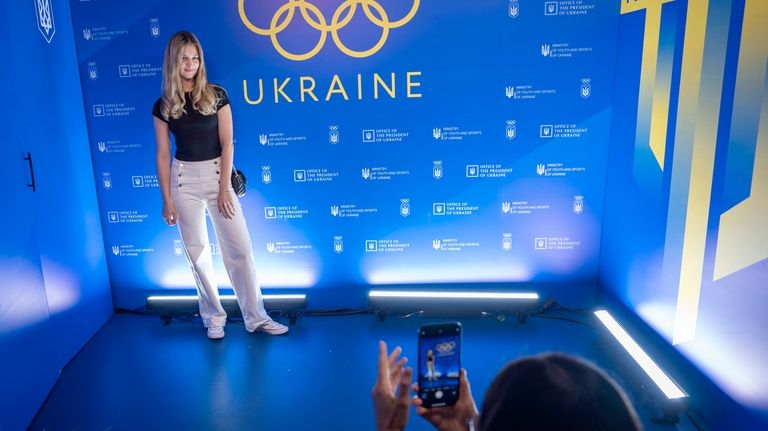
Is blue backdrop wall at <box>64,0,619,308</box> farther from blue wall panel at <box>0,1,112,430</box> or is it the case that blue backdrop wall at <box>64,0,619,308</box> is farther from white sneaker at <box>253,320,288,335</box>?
white sneaker at <box>253,320,288,335</box>

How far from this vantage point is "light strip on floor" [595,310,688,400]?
298 cm

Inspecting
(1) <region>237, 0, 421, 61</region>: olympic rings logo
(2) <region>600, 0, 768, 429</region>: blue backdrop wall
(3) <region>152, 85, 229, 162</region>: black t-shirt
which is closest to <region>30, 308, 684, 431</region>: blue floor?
(2) <region>600, 0, 768, 429</region>: blue backdrop wall

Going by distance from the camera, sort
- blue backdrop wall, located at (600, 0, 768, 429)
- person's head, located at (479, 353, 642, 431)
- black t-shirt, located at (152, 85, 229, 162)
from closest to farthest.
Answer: person's head, located at (479, 353, 642, 431)
blue backdrop wall, located at (600, 0, 768, 429)
black t-shirt, located at (152, 85, 229, 162)

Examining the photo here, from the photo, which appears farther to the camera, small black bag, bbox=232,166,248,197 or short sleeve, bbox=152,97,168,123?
small black bag, bbox=232,166,248,197

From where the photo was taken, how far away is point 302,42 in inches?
163

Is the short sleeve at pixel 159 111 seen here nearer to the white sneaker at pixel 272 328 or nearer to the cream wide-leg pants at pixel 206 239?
the cream wide-leg pants at pixel 206 239

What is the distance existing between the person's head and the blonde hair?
3.14m

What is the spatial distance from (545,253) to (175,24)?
3.29m

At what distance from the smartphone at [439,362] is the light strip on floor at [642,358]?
1.80 meters

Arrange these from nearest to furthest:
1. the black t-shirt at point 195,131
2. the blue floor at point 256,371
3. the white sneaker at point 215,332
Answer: the blue floor at point 256,371, the black t-shirt at point 195,131, the white sneaker at point 215,332

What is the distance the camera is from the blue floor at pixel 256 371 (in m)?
3.11

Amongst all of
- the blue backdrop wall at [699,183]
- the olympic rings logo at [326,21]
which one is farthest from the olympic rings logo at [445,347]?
the olympic rings logo at [326,21]

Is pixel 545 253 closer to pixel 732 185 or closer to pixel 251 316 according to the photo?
pixel 732 185

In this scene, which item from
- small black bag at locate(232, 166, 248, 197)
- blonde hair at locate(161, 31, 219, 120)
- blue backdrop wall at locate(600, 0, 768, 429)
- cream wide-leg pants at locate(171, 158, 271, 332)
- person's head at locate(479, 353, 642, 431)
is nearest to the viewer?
person's head at locate(479, 353, 642, 431)
